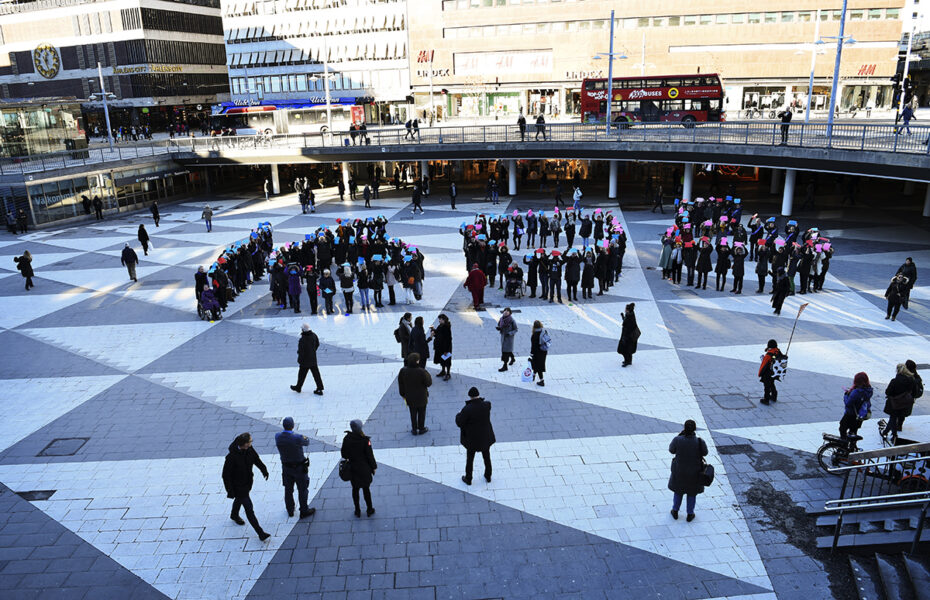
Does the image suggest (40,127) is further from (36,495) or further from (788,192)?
(788,192)

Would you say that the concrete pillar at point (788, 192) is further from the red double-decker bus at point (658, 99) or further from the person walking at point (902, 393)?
the person walking at point (902, 393)

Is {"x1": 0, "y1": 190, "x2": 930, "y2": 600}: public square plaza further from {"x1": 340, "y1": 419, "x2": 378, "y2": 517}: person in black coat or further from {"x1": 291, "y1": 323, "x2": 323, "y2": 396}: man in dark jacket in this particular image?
{"x1": 340, "y1": 419, "x2": 378, "y2": 517}: person in black coat

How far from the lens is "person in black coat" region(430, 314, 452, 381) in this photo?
12211mm

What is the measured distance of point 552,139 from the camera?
33.0 m

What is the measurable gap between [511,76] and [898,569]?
198ft

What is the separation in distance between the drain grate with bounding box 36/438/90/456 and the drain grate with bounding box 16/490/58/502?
43.4 inches

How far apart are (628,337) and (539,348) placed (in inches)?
85.6

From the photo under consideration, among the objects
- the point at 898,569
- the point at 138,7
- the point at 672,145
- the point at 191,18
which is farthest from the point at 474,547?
the point at 191,18

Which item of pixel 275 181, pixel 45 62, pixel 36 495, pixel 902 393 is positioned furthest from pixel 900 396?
pixel 45 62

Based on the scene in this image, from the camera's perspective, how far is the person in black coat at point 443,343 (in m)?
12.2

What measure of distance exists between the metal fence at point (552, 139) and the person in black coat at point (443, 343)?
1877 cm

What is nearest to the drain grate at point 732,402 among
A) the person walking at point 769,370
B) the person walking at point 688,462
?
the person walking at point 769,370

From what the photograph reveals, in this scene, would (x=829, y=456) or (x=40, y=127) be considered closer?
(x=829, y=456)

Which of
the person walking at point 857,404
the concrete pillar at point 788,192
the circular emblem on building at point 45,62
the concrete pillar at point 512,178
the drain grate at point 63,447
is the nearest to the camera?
the person walking at point 857,404
